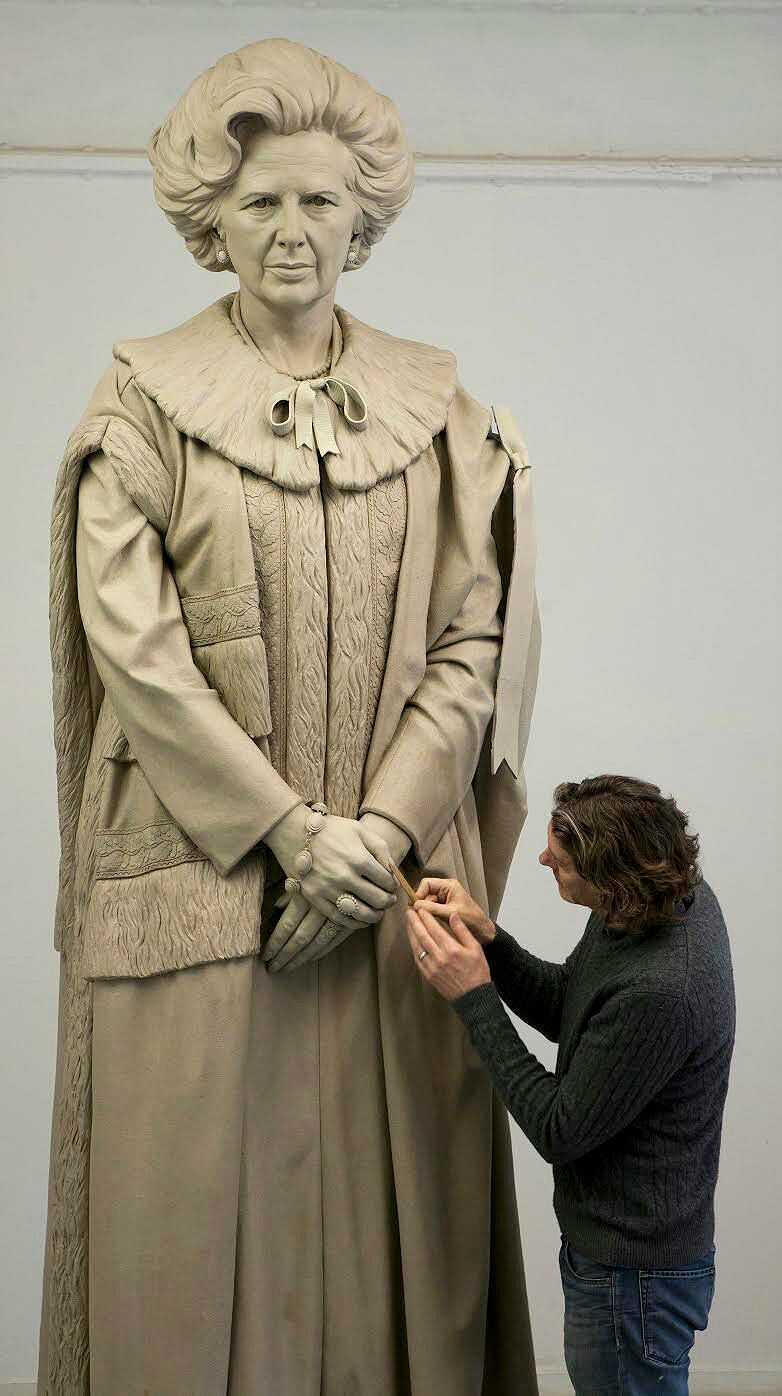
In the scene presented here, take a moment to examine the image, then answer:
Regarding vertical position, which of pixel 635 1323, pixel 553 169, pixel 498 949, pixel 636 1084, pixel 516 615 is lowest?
pixel 635 1323

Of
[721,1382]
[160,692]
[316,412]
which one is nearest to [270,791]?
[160,692]

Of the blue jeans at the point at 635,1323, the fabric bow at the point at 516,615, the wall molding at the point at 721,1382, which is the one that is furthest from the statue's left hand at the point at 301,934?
the wall molding at the point at 721,1382

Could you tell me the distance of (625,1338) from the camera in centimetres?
253

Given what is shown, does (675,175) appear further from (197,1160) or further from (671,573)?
(197,1160)

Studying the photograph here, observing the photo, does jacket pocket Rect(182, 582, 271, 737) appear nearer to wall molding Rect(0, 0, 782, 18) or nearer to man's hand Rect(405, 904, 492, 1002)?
man's hand Rect(405, 904, 492, 1002)

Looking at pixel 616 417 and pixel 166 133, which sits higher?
pixel 616 417

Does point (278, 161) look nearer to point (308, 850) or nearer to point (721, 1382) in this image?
point (308, 850)

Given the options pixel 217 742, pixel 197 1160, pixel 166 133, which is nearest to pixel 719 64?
pixel 166 133

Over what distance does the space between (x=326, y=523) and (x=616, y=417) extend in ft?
5.96

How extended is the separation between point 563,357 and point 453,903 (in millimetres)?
1962

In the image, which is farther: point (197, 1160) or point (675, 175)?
point (675, 175)

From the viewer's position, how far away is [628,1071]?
2.43 meters

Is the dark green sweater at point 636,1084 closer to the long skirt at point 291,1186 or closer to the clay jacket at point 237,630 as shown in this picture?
the long skirt at point 291,1186

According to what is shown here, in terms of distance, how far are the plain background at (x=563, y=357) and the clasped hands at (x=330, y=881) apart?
1.76m
